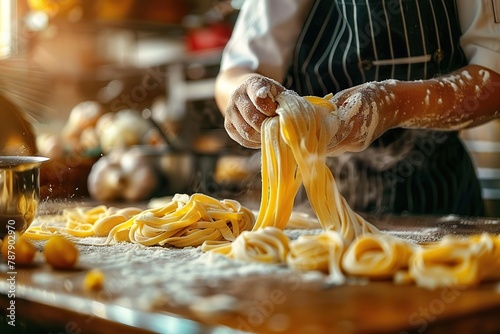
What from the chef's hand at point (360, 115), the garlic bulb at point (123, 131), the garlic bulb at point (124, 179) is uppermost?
the chef's hand at point (360, 115)

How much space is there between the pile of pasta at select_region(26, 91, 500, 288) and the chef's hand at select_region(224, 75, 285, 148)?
24 millimetres

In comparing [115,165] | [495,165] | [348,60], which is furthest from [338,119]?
[495,165]

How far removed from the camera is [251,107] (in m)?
1.57

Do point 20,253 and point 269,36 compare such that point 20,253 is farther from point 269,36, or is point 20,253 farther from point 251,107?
point 269,36

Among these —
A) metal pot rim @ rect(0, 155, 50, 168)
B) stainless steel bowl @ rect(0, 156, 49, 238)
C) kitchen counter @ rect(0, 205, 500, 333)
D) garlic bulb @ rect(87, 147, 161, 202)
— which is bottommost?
garlic bulb @ rect(87, 147, 161, 202)

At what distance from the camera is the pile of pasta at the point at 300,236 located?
113cm

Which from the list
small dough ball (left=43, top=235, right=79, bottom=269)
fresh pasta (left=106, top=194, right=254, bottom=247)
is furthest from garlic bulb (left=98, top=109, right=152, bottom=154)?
small dough ball (left=43, top=235, right=79, bottom=269)

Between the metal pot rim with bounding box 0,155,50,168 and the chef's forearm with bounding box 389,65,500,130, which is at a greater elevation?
the chef's forearm with bounding box 389,65,500,130

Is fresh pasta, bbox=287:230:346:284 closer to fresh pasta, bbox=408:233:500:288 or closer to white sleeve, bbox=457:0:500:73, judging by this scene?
fresh pasta, bbox=408:233:500:288

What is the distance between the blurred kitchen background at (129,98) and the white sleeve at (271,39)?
32.6 inches

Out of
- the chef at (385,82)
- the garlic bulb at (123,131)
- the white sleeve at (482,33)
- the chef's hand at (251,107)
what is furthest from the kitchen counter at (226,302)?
the garlic bulb at (123,131)

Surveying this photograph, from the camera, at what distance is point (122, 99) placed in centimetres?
521

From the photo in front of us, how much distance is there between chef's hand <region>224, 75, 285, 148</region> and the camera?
1527 mm

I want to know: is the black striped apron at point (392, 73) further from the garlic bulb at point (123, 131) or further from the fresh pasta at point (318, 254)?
the garlic bulb at point (123, 131)
